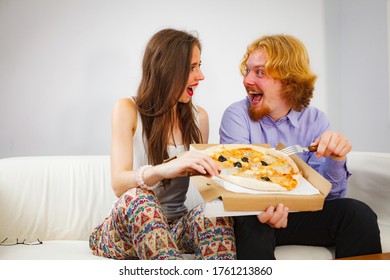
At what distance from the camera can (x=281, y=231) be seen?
1.16m

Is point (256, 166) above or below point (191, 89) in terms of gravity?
below

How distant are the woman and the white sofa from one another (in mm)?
286

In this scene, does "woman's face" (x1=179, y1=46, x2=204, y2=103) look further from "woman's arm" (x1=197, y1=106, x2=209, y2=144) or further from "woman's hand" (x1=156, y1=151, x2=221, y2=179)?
"woman's hand" (x1=156, y1=151, x2=221, y2=179)

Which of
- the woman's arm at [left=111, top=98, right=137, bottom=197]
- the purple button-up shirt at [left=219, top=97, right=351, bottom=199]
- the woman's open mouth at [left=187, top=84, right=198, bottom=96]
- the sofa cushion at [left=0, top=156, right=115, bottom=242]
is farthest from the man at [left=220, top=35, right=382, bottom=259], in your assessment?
the sofa cushion at [left=0, top=156, right=115, bottom=242]

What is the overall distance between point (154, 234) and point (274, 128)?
0.47 meters

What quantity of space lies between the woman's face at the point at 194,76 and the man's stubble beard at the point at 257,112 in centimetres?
16

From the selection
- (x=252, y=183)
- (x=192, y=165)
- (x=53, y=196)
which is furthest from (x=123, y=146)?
(x=53, y=196)

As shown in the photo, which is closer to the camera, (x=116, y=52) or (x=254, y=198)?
(x=254, y=198)

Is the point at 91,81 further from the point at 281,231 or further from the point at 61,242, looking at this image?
the point at 281,231

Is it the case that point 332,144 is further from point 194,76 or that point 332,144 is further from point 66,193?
point 66,193

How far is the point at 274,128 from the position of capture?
129 centimetres

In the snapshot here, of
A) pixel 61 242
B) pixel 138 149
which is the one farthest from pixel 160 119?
pixel 61 242

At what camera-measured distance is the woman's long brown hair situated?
124 centimetres

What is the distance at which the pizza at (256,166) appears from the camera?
3.39 feet
